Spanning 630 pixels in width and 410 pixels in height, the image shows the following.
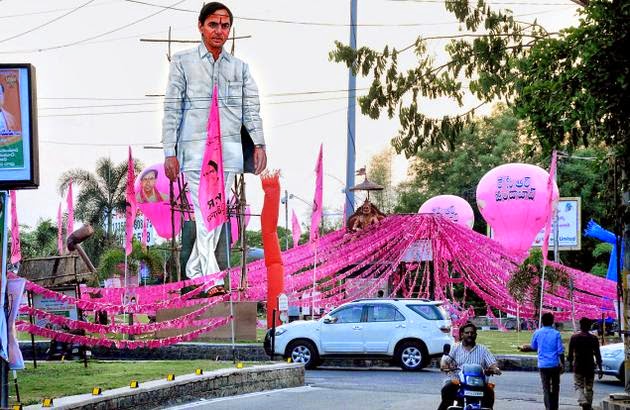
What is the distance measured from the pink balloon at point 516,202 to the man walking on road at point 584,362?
86.0 feet

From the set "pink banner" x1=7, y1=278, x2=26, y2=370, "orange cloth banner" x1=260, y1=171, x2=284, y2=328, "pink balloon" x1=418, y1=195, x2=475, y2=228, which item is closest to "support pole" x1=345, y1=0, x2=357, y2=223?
"orange cloth banner" x1=260, y1=171, x2=284, y2=328

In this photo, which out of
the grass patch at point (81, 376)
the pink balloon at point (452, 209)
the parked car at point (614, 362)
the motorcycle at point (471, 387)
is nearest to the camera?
the motorcycle at point (471, 387)

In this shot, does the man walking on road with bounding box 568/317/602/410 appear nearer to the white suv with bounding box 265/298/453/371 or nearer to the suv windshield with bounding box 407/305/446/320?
the white suv with bounding box 265/298/453/371

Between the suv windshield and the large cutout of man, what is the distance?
1471 centimetres

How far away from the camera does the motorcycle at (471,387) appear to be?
486 inches

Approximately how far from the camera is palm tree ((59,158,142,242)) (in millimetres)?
70562

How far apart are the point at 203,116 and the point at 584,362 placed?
2463 centimetres

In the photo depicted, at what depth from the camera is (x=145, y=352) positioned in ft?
102

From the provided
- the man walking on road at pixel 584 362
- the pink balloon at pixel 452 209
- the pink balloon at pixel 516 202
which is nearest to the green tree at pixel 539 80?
the man walking on road at pixel 584 362

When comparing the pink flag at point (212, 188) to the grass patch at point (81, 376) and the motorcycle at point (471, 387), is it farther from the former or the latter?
the motorcycle at point (471, 387)

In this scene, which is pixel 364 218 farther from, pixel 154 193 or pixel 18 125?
pixel 18 125

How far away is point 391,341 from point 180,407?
9872mm

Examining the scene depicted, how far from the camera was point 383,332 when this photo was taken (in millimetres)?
25953

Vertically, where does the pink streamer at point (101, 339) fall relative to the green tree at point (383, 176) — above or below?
below
